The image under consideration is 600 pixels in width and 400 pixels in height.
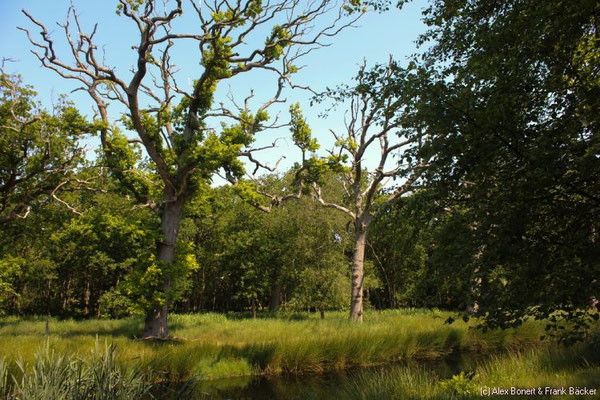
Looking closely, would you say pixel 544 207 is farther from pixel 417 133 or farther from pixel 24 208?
pixel 24 208

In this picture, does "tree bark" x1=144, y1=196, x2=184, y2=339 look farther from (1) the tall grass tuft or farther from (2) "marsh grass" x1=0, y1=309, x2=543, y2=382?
(1) the tall grass tuft

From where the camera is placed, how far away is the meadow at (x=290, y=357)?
16.2 feet

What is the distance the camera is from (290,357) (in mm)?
12820

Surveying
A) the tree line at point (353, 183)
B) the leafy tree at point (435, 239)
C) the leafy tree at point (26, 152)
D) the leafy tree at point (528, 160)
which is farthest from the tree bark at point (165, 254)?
the leafy tree at point (528, 160)

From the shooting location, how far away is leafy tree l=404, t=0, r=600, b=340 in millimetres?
3926

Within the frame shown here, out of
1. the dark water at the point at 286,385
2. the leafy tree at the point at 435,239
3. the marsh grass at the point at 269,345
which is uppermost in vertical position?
the leafy tree at the point at 435,239

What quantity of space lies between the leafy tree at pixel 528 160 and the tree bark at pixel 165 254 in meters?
13.2

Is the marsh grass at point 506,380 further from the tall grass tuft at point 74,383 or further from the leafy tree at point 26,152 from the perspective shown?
the leafy tree at point 26,152

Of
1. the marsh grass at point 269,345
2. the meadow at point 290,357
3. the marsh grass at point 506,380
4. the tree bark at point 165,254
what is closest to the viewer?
the meadow at point 290,357

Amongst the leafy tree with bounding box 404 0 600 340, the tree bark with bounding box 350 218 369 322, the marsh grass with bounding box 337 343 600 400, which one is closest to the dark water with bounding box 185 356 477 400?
the marsh grass with bounding box 337 343 600 400

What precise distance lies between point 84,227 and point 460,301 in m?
16.3

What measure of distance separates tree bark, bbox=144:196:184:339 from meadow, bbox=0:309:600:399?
33.2 inches

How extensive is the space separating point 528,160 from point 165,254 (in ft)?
46.7

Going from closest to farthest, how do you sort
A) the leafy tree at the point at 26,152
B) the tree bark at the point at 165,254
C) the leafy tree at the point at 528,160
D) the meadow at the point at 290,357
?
the leafy tree at the point at 528,160
the meadow at the point at 290,357
the tree bark at the point at 165,254
the leafy tree at the point at 26,152
